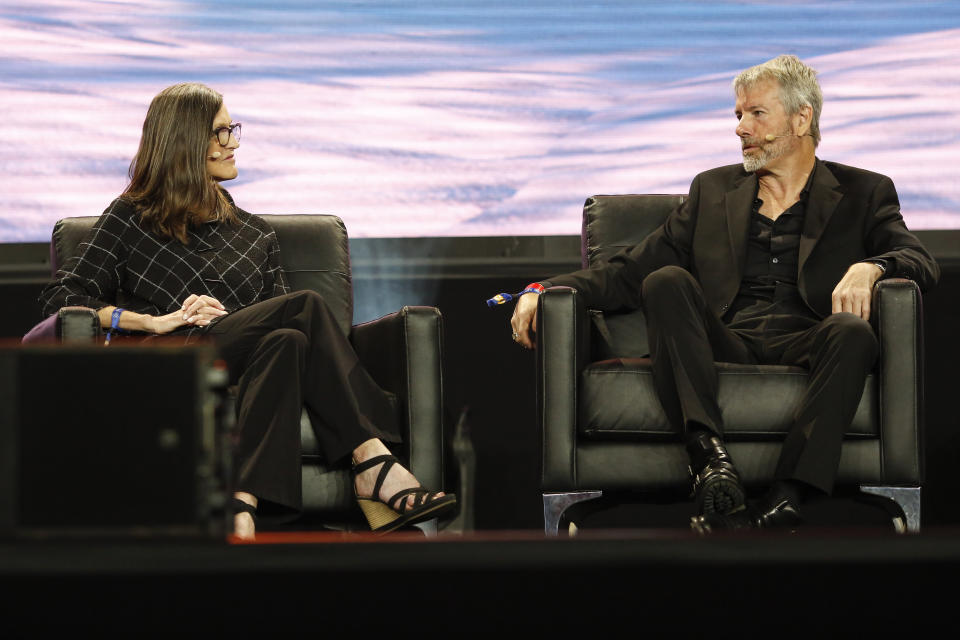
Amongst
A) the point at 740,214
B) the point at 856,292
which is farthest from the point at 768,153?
the point at 856,292

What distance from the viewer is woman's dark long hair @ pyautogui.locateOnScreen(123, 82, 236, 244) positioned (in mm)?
2662

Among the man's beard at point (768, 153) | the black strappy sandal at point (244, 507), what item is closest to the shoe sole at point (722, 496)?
the black strappy sandal at point (244, 507)

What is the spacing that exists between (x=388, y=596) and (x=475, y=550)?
76mm

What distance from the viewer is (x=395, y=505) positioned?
2.21 m

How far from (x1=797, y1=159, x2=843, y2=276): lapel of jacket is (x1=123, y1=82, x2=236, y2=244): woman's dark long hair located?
1.46 m

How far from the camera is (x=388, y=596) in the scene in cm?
83

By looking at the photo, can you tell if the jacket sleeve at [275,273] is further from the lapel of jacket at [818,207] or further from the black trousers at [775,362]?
the lapel of jacket at [818,207]

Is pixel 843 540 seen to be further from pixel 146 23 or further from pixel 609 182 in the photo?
pixel 146 23

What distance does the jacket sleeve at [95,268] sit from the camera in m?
2.55

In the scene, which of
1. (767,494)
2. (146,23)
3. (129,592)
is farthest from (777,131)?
(129,592)

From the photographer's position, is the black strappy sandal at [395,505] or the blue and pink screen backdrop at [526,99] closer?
the black strappy sandal at [395,505]

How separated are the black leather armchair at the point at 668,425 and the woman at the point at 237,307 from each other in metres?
0.34

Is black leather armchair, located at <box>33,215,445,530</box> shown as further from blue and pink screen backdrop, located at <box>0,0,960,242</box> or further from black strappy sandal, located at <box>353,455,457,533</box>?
blue and pink screen backdrop, located at <box>0,0,960,242</box>

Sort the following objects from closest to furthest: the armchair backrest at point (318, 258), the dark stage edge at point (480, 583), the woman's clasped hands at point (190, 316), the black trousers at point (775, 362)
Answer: the dark stage edge at point (480, 583) → the black trousers at point (775, 362) → the woman's clasped hands at point (190, 316) → the armchair backrest at point (318, 258)
